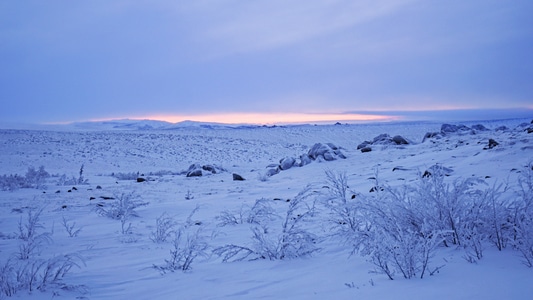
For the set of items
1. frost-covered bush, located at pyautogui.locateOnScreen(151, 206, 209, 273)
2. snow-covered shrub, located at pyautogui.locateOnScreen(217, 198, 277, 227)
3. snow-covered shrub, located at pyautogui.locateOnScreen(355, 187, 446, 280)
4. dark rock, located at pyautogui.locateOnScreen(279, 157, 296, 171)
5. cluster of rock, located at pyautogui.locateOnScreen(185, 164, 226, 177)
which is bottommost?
cluster of rock, located at pyautogui.locateOnScreen(185, 164, 226, 177)

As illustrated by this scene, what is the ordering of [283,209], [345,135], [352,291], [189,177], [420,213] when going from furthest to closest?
[345,135]
[189,177]
[283,209]
[420,213]
[352,291]

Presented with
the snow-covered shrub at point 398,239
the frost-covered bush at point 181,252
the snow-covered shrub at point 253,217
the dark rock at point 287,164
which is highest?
the snow-covered shrub at point 398,239

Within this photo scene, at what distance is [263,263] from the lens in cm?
374

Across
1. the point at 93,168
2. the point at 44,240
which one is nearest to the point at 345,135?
the point at 93,168

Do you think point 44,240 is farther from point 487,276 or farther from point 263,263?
point 487,276

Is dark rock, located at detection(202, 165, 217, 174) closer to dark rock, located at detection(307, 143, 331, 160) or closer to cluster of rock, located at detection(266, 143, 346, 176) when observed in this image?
cluster of rock, located at detection(266, 143, 346, 176)

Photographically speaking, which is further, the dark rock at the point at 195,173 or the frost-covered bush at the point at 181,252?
the dark rock at the point at 195,173

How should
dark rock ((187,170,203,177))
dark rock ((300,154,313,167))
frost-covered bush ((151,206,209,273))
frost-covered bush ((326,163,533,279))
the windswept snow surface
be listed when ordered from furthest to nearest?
dark rock ((187,170,203,177)), dark rock ((300,154,313,167)), frost-covered bush ((151,206,209,273)), frost-covered bush ((326,163,533,279)), the windswept snow surface

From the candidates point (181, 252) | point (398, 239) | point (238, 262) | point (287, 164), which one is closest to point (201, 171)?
point (287, 164)

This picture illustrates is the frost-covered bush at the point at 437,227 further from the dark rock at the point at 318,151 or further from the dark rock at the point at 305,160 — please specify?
the dark rock at the point at 318,151

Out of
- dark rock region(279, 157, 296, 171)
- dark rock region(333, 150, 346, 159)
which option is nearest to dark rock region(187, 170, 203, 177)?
dark rock region(279, 157, 296, 171)

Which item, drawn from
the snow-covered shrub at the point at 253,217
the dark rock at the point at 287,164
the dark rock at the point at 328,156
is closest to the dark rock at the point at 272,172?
the dark rock at the point at 287,164

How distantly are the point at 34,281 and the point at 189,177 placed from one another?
10.7 m

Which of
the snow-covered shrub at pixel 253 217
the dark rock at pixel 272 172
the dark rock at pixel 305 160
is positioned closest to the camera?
the snow-covered shrub at pixel 253 217
